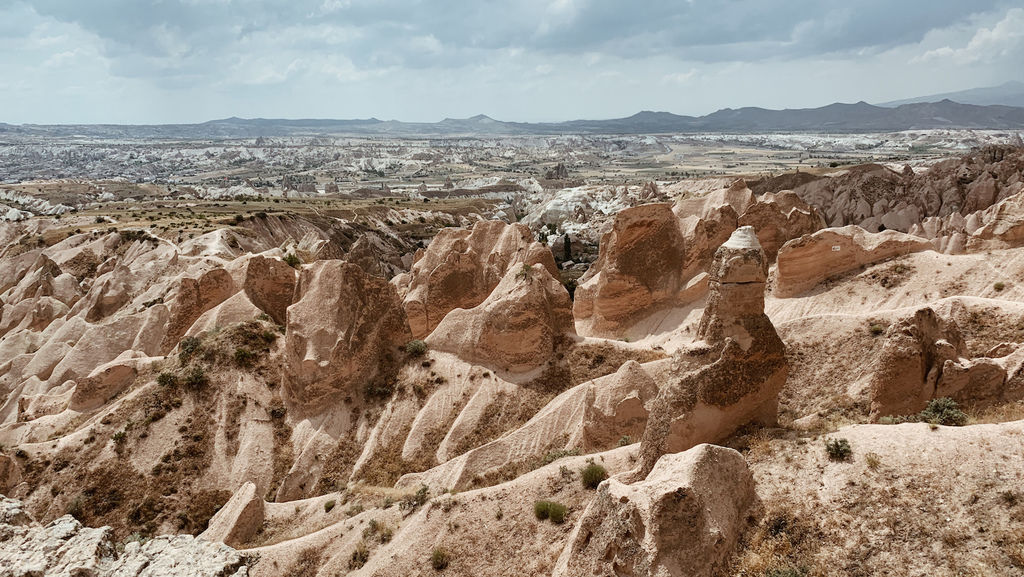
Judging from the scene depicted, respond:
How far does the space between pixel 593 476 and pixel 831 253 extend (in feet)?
81.9

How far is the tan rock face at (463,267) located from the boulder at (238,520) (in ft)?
53.1

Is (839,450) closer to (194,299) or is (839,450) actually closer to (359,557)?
(359,557)

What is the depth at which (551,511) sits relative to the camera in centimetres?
1528

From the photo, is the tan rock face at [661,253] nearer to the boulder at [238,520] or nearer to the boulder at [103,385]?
the boulder at [238,520]

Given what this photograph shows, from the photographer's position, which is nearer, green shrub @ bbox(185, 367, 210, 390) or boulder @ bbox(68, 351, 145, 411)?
green shrub @ bbox(185, 367, 210, 390)

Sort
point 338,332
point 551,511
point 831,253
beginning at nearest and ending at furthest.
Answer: point 551,511 < point 338,332 < point 831,253

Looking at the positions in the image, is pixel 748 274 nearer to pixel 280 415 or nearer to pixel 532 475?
pixel 532 475

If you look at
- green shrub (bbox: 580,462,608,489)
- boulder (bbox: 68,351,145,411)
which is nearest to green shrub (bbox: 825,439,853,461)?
green shrub (bbox: 580,462,608,489)

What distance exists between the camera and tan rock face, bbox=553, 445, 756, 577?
10539 millimetres

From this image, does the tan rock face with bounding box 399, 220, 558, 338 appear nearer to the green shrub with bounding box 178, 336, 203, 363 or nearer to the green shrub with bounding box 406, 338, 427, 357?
the green shrub with bounding box 406, 338, 427, 357

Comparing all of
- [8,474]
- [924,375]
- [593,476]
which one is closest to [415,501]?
[593,476]

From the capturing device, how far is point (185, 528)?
21391 millimetres

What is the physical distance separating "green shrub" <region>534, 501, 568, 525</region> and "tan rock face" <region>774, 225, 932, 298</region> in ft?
82.0

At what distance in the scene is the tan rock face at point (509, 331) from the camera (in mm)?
27219
